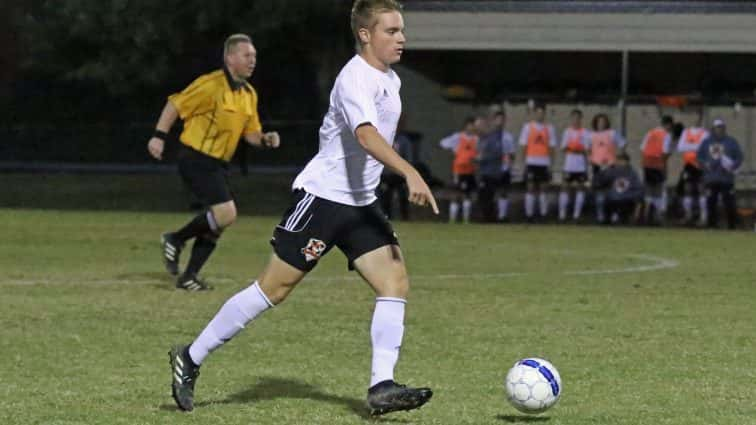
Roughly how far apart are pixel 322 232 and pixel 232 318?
599 mm

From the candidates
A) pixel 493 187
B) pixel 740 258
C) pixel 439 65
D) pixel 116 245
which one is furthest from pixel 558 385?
pixel 439 65

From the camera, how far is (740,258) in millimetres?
19312

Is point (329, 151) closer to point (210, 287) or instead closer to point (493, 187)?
point (210, 287)

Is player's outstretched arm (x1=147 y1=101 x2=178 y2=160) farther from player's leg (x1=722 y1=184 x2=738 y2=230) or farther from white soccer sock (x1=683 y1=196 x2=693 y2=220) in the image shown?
white soccer sock (x1=683 y1=196 x2=693 y2=220)

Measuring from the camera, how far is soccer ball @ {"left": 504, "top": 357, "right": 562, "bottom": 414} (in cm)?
764

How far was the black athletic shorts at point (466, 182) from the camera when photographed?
91.7ft

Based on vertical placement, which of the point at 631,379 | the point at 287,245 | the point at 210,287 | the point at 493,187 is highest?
the point at 287,245

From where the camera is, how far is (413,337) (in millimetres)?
11180

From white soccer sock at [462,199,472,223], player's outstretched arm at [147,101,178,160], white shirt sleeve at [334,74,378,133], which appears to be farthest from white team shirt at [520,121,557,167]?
white shirt sleeve at [334,74,378,133]

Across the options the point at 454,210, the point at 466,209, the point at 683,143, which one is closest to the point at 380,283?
the point at 466,209

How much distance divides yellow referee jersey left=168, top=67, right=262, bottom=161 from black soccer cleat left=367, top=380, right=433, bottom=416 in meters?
6.38

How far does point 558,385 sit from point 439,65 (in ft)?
83.3

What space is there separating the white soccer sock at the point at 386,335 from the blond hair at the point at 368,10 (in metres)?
1.25

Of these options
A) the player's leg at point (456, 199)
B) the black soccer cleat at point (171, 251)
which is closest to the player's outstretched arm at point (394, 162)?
the black soccer cleat at point (171, 251)
